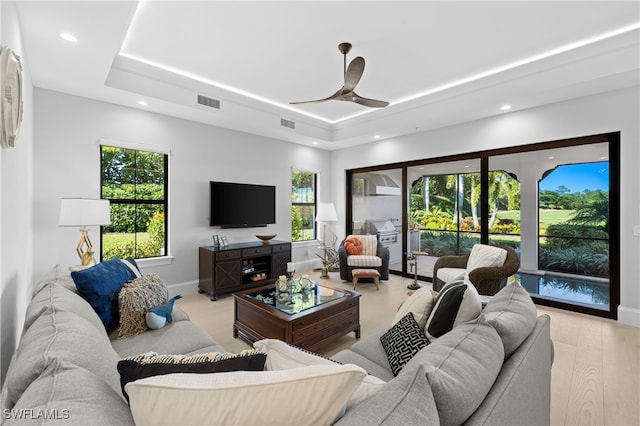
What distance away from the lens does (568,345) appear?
112 inches

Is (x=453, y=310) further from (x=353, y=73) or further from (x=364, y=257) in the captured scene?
(x=364, y=257)

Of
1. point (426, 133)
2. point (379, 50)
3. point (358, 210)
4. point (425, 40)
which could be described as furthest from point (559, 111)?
point (358, 210)

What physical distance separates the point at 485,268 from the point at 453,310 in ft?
7.79

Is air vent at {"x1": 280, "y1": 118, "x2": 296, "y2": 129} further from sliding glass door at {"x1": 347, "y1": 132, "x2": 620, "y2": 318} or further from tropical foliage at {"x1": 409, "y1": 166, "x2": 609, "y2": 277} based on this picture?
tropical foliage at {"x1": 409, "y1": 166, "x2": 609, "y2": 277}

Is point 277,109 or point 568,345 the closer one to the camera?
point 568,345

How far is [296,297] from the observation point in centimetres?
295

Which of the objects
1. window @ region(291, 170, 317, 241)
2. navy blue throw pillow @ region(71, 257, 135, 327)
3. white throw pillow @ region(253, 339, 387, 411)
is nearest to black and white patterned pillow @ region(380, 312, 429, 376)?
white throw pillow @ region(253, 339, 387, 411)

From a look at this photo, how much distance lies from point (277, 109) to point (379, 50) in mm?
2185

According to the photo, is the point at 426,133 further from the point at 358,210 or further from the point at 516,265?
the point at 516,265

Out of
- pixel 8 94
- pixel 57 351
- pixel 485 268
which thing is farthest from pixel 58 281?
pixel 485 268

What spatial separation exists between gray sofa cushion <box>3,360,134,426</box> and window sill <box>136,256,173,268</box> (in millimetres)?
3637

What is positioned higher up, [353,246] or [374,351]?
[353,246]

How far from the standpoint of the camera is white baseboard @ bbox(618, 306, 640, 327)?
329 centimetres

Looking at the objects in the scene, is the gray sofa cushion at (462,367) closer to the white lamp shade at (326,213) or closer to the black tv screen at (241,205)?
the black tv screen at (241,205)
